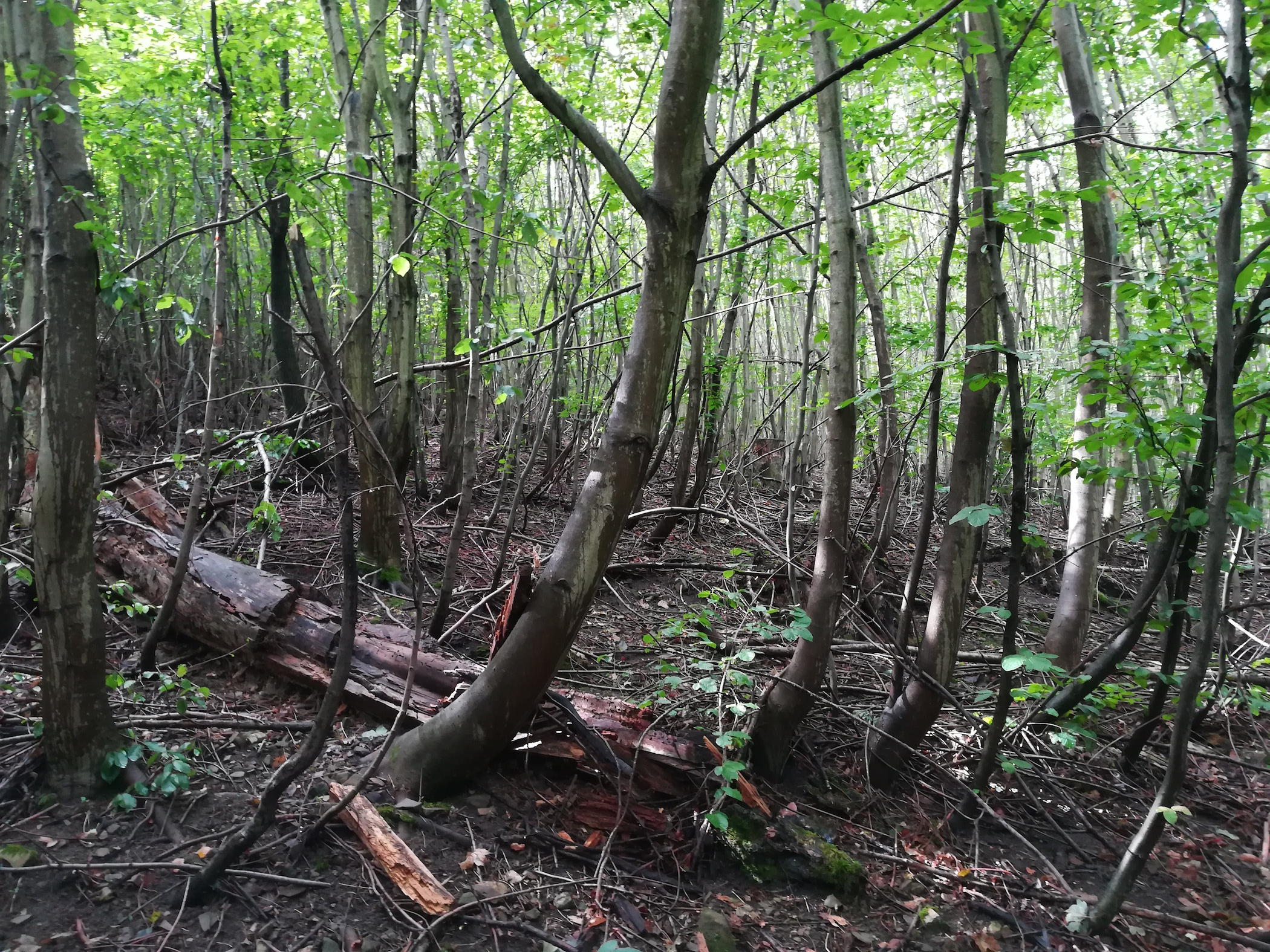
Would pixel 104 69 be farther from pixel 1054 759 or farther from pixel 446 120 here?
pixel 1054 759

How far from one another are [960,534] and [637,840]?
2070mm

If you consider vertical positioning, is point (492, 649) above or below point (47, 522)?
below

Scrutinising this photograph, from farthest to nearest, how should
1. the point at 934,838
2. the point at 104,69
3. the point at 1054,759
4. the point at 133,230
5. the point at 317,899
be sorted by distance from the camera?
1. the point at 133,230
2. the point at 104,69
3. the point at 1054,759
4. the point at 934,838
5. the point at 317,899

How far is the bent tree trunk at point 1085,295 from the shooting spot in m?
4.29

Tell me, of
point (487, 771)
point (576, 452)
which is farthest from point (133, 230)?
point (487, 771)

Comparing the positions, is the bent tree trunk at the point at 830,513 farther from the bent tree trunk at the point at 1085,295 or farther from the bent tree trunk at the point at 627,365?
the bent tree trunk at the point at 1085,295

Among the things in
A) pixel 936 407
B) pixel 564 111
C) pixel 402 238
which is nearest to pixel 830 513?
pixel 936 407

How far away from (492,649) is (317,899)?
111 centimetres

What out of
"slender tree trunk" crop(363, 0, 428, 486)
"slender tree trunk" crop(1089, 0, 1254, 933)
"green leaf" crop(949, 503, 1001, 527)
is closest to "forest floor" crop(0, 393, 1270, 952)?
"slender tree trunk" crop(1089, 0, 1254, 933)

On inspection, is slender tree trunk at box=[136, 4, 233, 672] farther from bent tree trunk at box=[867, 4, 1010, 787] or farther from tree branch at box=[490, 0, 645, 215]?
bent tree trunk at box=[867, 4, 1010, 787]

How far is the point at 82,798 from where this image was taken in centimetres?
261

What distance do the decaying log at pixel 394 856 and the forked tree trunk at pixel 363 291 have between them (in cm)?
218

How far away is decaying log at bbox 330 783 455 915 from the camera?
2445 mm

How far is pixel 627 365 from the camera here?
2.65 meters
